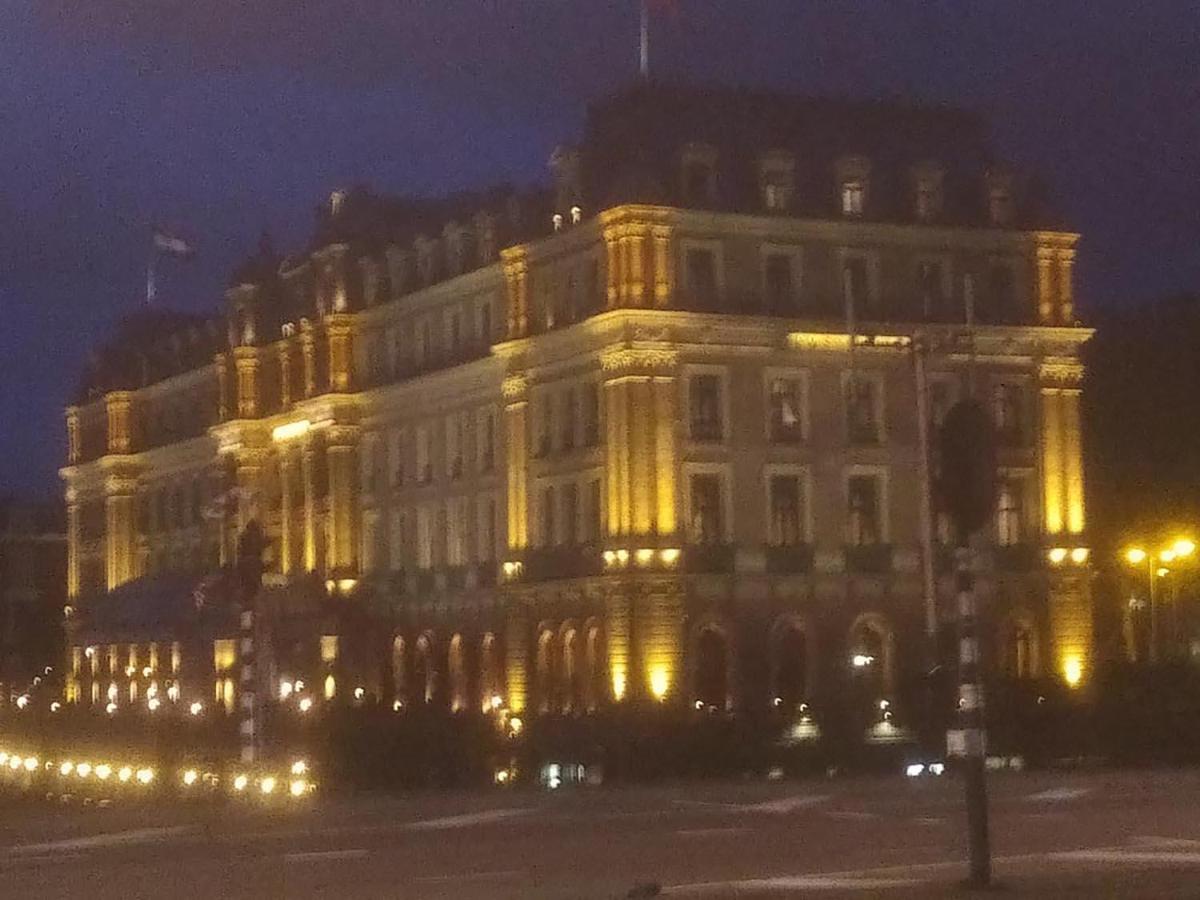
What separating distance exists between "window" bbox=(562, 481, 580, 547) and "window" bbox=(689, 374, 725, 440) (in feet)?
15.6

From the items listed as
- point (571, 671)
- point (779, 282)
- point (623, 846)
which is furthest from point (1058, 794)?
point (779, 282)

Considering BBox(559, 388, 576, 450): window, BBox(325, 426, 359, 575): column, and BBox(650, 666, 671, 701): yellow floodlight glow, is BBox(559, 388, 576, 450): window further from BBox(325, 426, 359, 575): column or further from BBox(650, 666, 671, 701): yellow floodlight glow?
BBox(325, 426, 359, 575): column

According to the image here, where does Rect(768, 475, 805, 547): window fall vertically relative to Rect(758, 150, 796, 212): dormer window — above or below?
below

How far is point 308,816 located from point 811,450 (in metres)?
45.3

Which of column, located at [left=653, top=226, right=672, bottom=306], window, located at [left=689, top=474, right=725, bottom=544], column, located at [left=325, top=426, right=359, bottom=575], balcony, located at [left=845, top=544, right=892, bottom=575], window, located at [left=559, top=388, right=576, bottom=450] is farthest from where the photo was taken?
column, located at [left=325, top=426, right=359, bottom=575]

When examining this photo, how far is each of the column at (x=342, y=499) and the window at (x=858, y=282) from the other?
1006 inches

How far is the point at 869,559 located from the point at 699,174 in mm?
13682

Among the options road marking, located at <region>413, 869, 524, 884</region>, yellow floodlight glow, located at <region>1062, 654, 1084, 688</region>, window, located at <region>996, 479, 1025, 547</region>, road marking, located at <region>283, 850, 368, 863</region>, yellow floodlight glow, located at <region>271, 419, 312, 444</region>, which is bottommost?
road marking, located at <region>283, 850, 368, 863</region>

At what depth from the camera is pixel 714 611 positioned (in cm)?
8069

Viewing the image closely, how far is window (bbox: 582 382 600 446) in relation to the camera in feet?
268

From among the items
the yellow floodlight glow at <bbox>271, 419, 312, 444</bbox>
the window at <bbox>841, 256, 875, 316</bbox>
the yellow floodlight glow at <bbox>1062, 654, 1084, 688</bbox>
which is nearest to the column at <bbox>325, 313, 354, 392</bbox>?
the yellow floodlight glow at <bbox>271, 419, 312, 444</bbox>

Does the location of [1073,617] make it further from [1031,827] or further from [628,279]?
[1031,827]

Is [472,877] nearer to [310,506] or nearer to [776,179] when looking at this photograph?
[776,179]

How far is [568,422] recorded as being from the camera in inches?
3314
